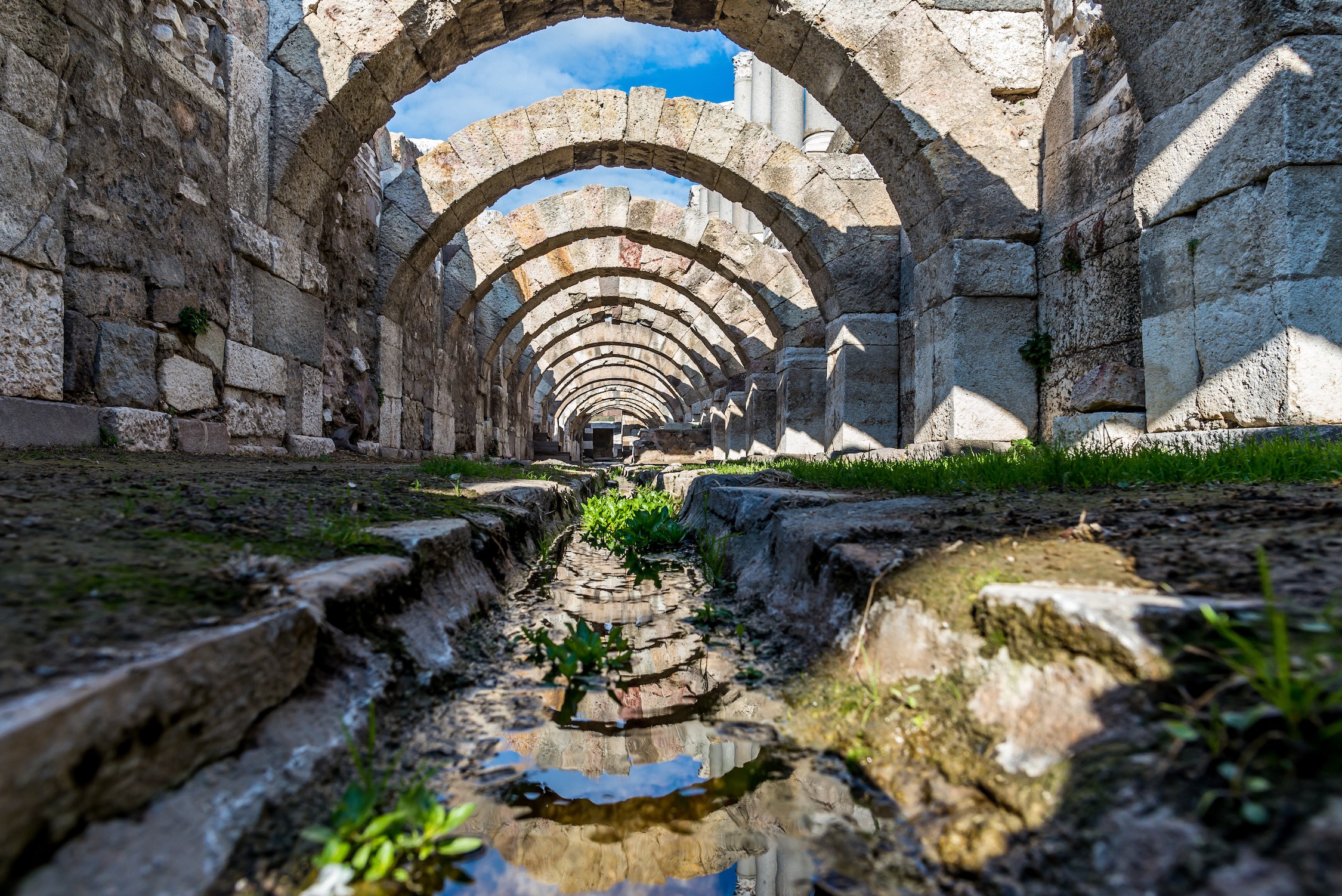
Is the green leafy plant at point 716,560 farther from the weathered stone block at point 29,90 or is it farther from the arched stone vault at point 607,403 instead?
the arched stone vault at point 607,403

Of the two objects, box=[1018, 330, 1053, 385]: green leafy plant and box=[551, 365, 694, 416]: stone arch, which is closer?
box=[1018, 330, 1053, 385]: green leafy plant

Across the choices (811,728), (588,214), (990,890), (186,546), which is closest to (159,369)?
(186,546)

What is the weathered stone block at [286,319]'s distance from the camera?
4797 mm

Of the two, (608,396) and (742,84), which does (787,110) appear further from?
(608,396)

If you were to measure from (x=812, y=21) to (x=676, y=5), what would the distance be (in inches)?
40.3

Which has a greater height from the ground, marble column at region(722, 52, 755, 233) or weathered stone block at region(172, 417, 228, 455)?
marble column at region(722, 52, 755, 233)

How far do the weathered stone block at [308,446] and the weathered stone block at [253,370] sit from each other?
37 cm

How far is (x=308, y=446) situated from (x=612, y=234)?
5.41m

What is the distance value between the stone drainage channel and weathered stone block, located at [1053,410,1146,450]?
304cm

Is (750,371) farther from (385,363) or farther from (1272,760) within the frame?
(1272,760)

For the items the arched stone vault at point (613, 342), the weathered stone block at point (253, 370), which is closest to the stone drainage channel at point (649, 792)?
the weathered stone block at point (253, 370)

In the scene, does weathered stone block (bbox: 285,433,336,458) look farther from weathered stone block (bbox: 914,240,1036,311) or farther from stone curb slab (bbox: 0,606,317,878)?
weathered stone block (bbox: 914,240,1036,311)

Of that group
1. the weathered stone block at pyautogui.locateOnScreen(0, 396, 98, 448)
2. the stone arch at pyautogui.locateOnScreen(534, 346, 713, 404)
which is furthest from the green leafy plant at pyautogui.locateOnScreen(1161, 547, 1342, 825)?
the stone arch at pyautogui.locateOnScreen(534, 346, 713, 404)

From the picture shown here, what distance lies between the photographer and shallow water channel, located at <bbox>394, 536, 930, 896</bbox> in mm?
1024
